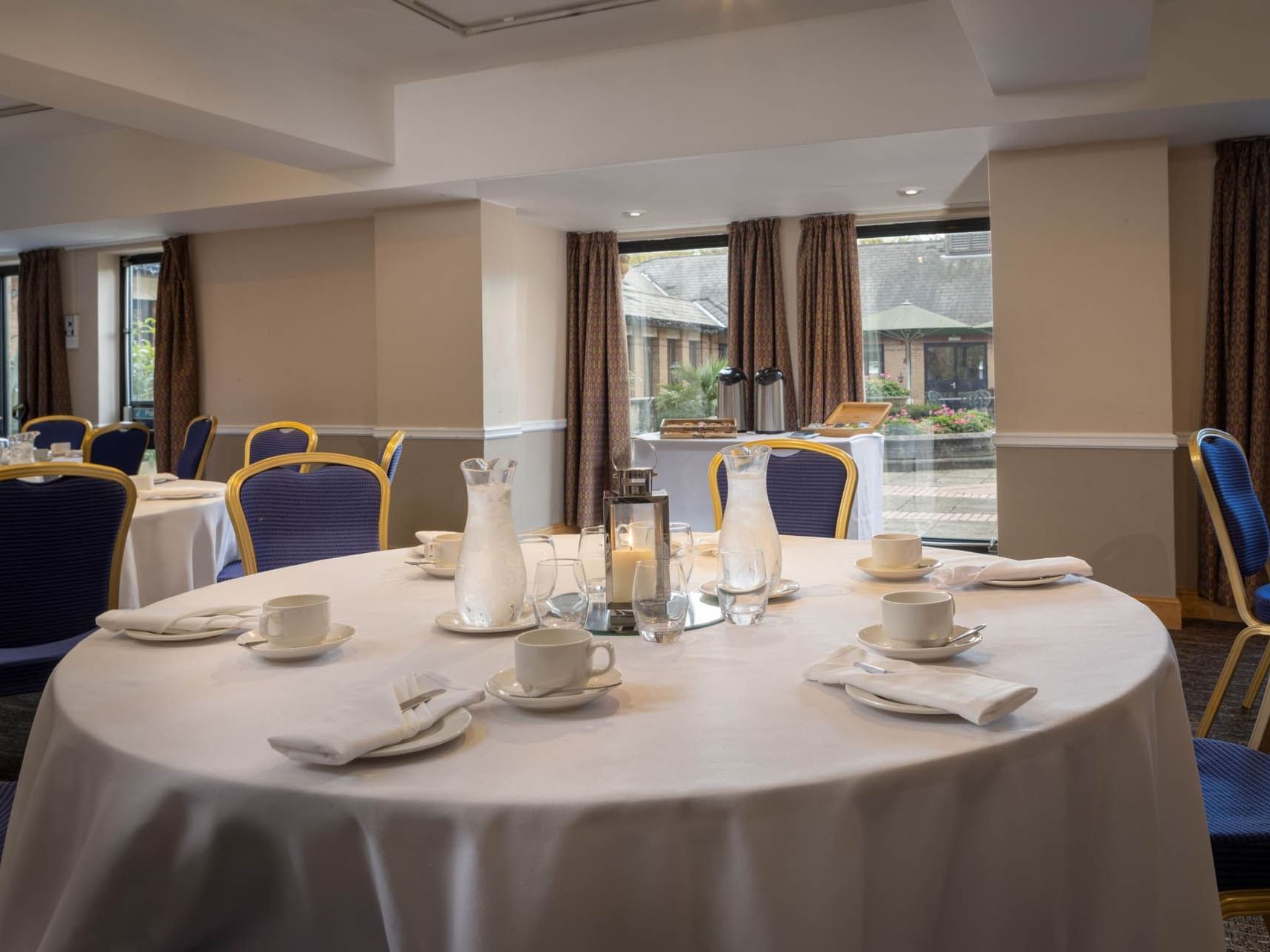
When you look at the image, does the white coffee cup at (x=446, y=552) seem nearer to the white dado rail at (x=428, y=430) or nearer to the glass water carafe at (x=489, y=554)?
the glass water carafe at (x=489, y=554)

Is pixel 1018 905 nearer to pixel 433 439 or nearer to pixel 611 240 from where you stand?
pixel 433 439

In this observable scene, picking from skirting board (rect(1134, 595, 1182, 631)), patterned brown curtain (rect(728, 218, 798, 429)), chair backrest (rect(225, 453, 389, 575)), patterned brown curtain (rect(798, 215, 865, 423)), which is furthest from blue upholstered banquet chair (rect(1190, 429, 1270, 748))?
patterned brown curtain (rect(728, 218, 798, 429))

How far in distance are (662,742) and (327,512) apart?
1.92 m

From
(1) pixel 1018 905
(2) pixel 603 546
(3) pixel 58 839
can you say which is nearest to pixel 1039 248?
(2) pixel 603 546

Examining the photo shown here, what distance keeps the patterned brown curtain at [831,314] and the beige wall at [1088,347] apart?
1732mm

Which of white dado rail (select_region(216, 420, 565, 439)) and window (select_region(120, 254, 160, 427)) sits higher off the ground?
window (select_region(120, 254, 160, 427))

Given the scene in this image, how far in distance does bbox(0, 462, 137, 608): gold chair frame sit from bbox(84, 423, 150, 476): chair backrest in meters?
2.79

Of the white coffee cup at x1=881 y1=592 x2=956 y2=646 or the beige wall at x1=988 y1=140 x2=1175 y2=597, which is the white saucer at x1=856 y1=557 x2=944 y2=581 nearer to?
the white coffee cup at x1=881 y1=592 x2=956 y2=646

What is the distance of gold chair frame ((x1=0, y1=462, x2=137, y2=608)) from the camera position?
254 centimetres

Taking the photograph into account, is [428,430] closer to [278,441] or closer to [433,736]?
[278,441]

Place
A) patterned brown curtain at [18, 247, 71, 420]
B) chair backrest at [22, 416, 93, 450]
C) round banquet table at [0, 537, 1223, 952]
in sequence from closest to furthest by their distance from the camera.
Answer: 1. round banquet table at [0, 537, 1223, 952]
2. chair backrest at [22, 416, 93, 450]
3. patterned brown curtain at [18, 247, 71, 420]

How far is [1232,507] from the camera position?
9.27ft

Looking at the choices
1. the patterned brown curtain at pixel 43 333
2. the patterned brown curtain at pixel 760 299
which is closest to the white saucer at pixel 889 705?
the patterned brown curtain at pixel 760 299

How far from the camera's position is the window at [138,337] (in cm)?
844
